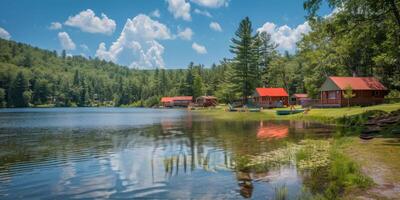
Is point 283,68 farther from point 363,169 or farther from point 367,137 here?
point 363,169

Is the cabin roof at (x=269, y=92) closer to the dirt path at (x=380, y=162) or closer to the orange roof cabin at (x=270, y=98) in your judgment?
the orange roof cabin at (x=270, y=98)

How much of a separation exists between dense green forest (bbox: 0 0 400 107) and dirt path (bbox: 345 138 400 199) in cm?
971

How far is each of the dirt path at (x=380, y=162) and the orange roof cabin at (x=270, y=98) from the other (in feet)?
185

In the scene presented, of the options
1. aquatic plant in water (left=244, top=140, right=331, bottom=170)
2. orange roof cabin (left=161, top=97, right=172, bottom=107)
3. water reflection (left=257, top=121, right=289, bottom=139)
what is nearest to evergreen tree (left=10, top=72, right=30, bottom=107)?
orange roof cabin (left=161, top=97, right=172, bottom=107)

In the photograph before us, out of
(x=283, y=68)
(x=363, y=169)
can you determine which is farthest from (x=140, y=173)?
(x=283, y=68)

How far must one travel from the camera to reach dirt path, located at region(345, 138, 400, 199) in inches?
355

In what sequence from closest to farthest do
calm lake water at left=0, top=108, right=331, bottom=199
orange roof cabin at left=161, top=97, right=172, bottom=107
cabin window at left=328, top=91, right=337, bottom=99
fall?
1. calm lake water at left=0, top=108, right=331, bottom=199
2. cabin window at left=328, top=91, right=337, bottom=99
3. orange roof cabin at left=161, top=97, right=172, bottom=107

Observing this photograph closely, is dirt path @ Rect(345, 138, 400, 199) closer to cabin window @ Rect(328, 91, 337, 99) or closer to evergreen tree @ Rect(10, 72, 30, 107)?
cabin window @ Rect(328, 91, 337, 99)

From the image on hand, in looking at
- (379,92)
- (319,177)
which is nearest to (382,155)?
(319,177)

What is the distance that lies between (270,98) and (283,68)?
24.2m

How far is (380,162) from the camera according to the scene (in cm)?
1270

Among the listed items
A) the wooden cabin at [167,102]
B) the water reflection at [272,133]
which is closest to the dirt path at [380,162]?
the water reflection at [272,133]

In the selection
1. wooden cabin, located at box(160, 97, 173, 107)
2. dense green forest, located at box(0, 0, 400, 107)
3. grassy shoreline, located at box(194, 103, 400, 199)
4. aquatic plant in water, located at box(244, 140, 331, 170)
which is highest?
dense green forest, located at box(0, 0, 400, 107)

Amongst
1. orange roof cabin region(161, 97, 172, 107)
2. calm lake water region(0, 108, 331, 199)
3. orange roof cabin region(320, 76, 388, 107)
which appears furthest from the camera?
orange roof cabin region(161, 97, 172, 107)
